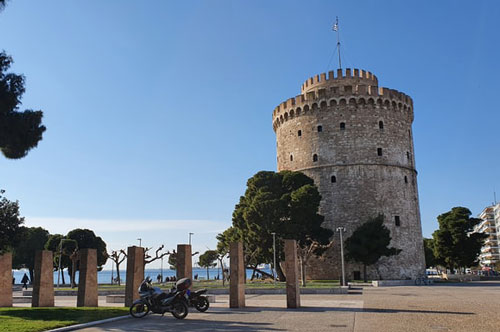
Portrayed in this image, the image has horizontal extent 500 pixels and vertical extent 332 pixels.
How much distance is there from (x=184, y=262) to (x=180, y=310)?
3.80 metres

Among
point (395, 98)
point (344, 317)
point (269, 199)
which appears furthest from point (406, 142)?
point (344, 317)

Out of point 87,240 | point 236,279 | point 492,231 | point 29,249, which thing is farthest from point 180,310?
point 492,231

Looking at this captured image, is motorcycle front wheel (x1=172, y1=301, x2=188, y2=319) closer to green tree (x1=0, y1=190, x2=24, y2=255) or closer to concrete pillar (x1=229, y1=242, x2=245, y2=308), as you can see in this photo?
concrete pillar (x1=229, y1=242, x2=245, y2=308)

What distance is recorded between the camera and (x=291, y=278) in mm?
14930

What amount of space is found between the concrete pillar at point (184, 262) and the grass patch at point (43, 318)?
8.35ft

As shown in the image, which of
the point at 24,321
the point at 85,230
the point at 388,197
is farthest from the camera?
the point at 85,230

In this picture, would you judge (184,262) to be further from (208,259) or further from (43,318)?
(208,259)

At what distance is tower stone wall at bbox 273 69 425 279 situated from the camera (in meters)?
39.3

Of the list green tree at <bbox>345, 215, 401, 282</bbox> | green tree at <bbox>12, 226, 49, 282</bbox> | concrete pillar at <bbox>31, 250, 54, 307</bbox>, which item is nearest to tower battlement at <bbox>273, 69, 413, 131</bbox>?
green tree at <bbox>345, 215, 401, 282</bbox>

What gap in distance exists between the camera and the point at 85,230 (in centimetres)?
5538

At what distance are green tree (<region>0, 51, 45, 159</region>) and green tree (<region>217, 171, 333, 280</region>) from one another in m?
21.9

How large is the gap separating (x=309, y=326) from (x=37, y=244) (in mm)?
56231

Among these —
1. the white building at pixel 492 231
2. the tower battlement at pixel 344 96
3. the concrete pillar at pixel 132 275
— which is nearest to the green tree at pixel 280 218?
the tower battlement at pixel 344 96

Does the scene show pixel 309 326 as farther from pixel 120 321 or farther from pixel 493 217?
pixel 493 217
